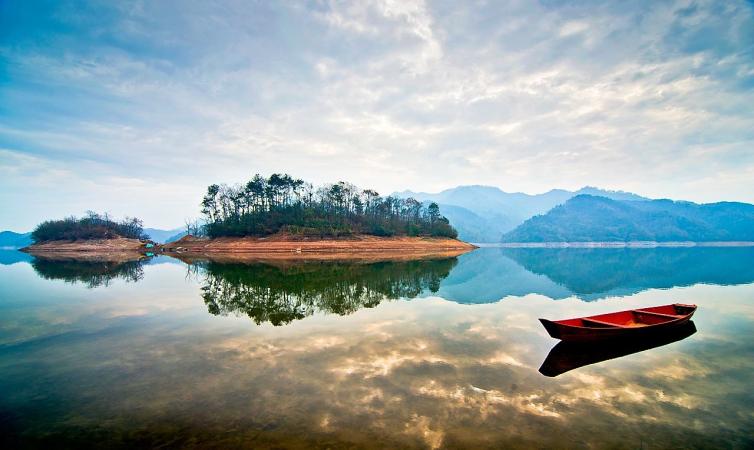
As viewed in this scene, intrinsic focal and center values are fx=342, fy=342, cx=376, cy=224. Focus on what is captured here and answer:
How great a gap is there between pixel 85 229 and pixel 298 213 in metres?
62.4

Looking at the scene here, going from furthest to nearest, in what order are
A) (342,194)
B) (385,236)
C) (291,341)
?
(342,194) → (385,236) → (291,341)

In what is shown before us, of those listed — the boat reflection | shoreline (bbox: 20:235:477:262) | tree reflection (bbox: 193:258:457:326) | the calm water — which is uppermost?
shoreline (bbox: 20:235:477:262)

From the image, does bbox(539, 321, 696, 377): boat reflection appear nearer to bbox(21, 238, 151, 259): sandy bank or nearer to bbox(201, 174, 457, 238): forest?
bbox(201, 174, 457, 238): forest

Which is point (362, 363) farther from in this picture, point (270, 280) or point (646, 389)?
point (270, 280)

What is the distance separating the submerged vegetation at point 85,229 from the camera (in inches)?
3711

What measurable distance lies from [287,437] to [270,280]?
22.0 metres

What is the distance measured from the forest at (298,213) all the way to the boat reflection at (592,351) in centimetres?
7190

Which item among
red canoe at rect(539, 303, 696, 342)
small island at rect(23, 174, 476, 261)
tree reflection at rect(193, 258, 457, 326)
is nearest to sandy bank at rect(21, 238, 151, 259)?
small island at rect(23, 174, 476, 261)

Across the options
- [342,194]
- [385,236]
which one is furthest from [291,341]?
[342,194]

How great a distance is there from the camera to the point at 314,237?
79.1 meters

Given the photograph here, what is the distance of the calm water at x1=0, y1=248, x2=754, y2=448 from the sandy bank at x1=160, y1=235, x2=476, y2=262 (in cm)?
5184

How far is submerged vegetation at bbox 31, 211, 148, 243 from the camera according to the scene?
9425 cm

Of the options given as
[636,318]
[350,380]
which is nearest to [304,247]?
[636,318]

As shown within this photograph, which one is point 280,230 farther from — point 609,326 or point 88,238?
point 609,326
